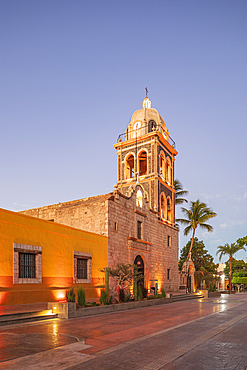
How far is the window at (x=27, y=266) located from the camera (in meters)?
15.5

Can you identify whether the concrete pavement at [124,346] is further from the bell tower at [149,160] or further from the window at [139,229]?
the bell tower at [149,160]

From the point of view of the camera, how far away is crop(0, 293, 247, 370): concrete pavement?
19.8 feet

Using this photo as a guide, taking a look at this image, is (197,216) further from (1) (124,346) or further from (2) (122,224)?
(1) (124,346)

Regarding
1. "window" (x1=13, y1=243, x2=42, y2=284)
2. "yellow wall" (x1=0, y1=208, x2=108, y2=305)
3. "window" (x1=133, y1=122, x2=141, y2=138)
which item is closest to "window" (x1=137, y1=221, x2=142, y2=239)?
"yellow wall" (x1=0, y1=208, x2=108, y2=305)

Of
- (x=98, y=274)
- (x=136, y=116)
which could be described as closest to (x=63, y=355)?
(x=98, y=274)

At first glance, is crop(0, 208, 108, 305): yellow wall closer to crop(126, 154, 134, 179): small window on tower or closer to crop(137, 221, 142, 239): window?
crop(137, 221, 142, 239): window

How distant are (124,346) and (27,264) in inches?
384

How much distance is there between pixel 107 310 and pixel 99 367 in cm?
955

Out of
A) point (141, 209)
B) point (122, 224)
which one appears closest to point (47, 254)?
point (122, 224)

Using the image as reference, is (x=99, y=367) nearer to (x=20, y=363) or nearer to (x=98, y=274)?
(x=20, y=363)

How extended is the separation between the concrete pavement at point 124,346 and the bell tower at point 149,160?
20850mm

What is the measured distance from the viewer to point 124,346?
7484 millimetres

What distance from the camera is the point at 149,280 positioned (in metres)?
28.3

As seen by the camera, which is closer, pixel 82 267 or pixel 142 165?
pixel 82 267
